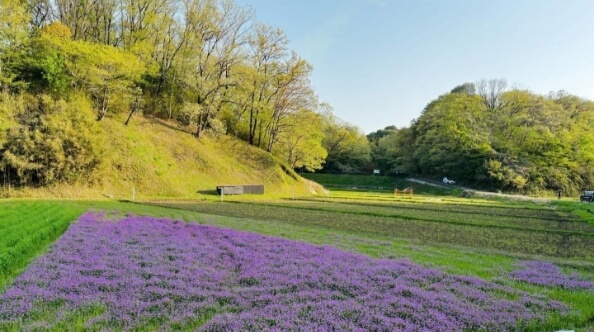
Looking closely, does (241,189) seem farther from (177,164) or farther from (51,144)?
(51,144)

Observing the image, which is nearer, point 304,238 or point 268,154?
point 304,238

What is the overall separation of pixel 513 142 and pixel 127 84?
63.7 m

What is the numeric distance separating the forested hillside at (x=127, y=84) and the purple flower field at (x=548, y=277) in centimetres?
3124

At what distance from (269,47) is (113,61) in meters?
22.1

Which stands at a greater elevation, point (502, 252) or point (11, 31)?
point (11, 31)

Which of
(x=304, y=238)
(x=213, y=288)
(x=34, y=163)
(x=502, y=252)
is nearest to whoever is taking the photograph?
(x=213, y=288)

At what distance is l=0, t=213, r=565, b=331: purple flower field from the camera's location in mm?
6172

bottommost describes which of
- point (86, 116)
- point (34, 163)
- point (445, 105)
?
point (34, 163)

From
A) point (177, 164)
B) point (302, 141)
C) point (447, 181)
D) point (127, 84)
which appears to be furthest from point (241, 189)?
point (447, 181)

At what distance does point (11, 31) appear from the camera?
104 ft

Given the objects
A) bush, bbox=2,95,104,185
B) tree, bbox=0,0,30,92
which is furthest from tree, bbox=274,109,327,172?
tree, bbox=0,0,30,92

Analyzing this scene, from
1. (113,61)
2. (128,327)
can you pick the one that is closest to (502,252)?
(128,327)

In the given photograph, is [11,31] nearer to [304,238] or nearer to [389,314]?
[304,238]

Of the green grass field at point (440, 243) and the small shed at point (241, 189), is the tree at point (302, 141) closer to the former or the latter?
the small shed at point (241, 189)
